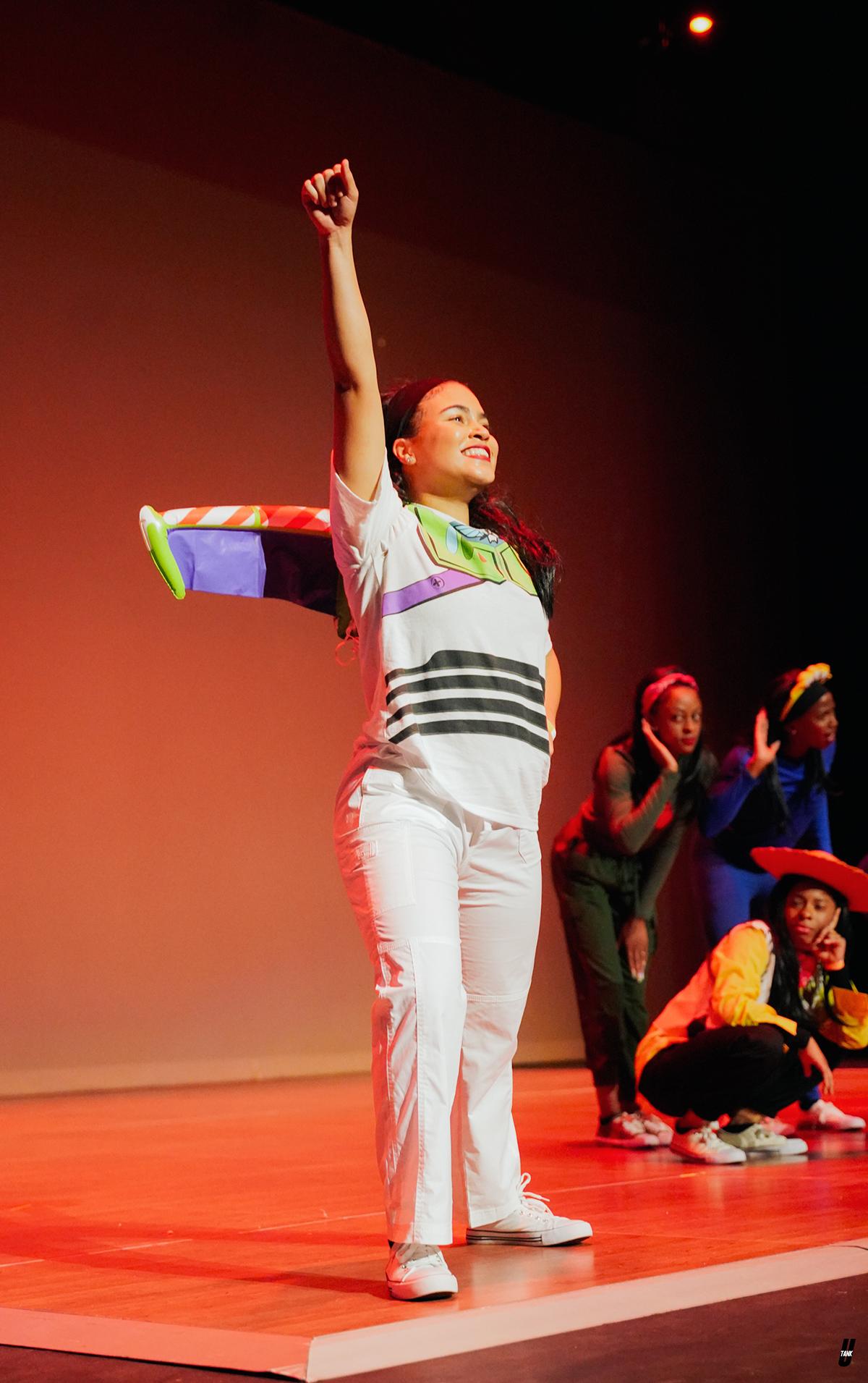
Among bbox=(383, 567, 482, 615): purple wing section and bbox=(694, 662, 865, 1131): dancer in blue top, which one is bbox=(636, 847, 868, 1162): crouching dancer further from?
bbox=(383, 567, 482, 615): purple wing section

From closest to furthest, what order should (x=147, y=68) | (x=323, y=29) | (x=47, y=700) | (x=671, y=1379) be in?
(x=671, y=1379) → (x=47, y=700) → (x=147, y=68) → (x=323, y=29)

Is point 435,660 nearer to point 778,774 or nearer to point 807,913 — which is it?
point 807,913

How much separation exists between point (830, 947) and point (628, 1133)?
605 millimetres

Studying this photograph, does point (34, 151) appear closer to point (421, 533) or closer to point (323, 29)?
point (323, 29)

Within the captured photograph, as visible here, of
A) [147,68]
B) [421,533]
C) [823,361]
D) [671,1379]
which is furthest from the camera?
[823,361]

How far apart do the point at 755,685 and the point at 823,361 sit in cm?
157

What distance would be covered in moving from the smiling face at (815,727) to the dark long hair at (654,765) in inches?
12.2

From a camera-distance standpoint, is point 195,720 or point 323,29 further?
point 323,29

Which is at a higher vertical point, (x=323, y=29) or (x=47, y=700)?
(x=323, y=29)

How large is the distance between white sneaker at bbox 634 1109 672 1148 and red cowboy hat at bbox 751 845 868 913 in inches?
24.4

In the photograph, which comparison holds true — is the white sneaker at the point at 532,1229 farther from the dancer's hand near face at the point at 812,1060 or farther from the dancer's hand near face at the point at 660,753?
the dancer's hand near face at the point at 660,753

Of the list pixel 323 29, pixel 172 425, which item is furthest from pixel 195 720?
pixel 323 29

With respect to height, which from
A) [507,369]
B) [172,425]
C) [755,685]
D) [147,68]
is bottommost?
[755,685]

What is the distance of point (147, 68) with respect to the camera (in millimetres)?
6109
